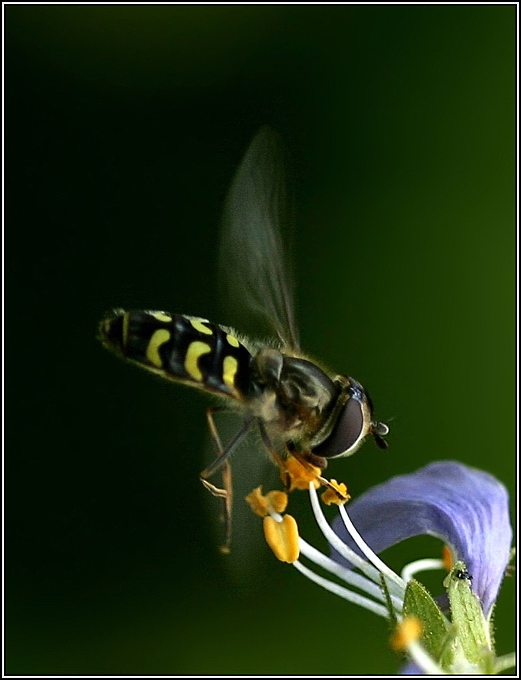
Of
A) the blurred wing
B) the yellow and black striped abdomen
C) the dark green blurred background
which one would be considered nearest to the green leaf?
the yellow and black striped abdomen

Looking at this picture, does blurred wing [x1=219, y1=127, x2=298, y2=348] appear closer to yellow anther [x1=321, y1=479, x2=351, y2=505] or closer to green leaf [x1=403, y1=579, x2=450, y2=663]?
yellow anther [x1=321, y1=479, x2=351, y2=505]

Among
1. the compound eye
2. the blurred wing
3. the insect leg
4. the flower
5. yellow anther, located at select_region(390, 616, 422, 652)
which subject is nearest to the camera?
yellow anther, located at select_region(390, 616, 422, 652)

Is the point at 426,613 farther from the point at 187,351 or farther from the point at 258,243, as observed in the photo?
the point at 258,243

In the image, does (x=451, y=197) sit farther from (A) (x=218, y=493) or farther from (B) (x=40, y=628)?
(A) (x=218, y=493)

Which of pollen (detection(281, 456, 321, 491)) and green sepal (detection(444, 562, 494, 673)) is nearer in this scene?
green sepal (detection(444, 562, 494, 673))

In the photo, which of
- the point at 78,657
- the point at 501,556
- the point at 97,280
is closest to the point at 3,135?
the point at 97,280

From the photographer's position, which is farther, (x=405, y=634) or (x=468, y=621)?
(x=468, y=621)

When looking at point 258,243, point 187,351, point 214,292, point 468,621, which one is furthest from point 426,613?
point 214,292
